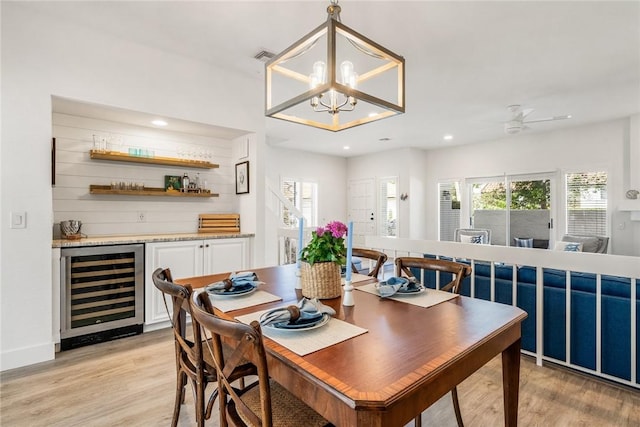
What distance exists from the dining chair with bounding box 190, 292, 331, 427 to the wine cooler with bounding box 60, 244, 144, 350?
2.18 metres

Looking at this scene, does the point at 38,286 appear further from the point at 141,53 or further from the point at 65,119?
the point at 141,53

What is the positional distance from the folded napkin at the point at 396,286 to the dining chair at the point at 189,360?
0.70 meters

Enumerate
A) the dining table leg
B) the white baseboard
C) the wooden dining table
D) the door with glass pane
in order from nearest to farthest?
the wooden dining table
the dining table leg
the white baseboard
the door with glass pane

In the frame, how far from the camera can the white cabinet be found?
3199 mm

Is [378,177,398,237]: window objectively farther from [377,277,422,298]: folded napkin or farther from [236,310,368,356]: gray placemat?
[236,310,368,356]: gray placemat

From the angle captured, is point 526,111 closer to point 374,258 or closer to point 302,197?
point 374,258

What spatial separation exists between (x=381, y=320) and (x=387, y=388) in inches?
19.8

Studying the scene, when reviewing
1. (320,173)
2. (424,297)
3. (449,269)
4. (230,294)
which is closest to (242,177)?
(230,294)

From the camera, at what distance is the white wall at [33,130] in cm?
252

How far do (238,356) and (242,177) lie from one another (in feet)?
11.0

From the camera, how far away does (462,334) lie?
117 cm

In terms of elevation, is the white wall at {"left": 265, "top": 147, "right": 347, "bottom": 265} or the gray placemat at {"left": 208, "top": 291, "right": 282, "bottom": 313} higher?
the white wall at {"left": 265, "top": 147, "right": 347, "bottom": 265}

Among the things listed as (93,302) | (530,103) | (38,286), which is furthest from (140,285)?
(530,103)

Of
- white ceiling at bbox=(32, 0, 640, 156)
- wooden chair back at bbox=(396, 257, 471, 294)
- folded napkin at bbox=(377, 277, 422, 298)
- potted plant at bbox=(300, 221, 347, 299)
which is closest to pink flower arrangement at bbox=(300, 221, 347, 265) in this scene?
potted plant at bbox=(300, 221, 347, 299)
